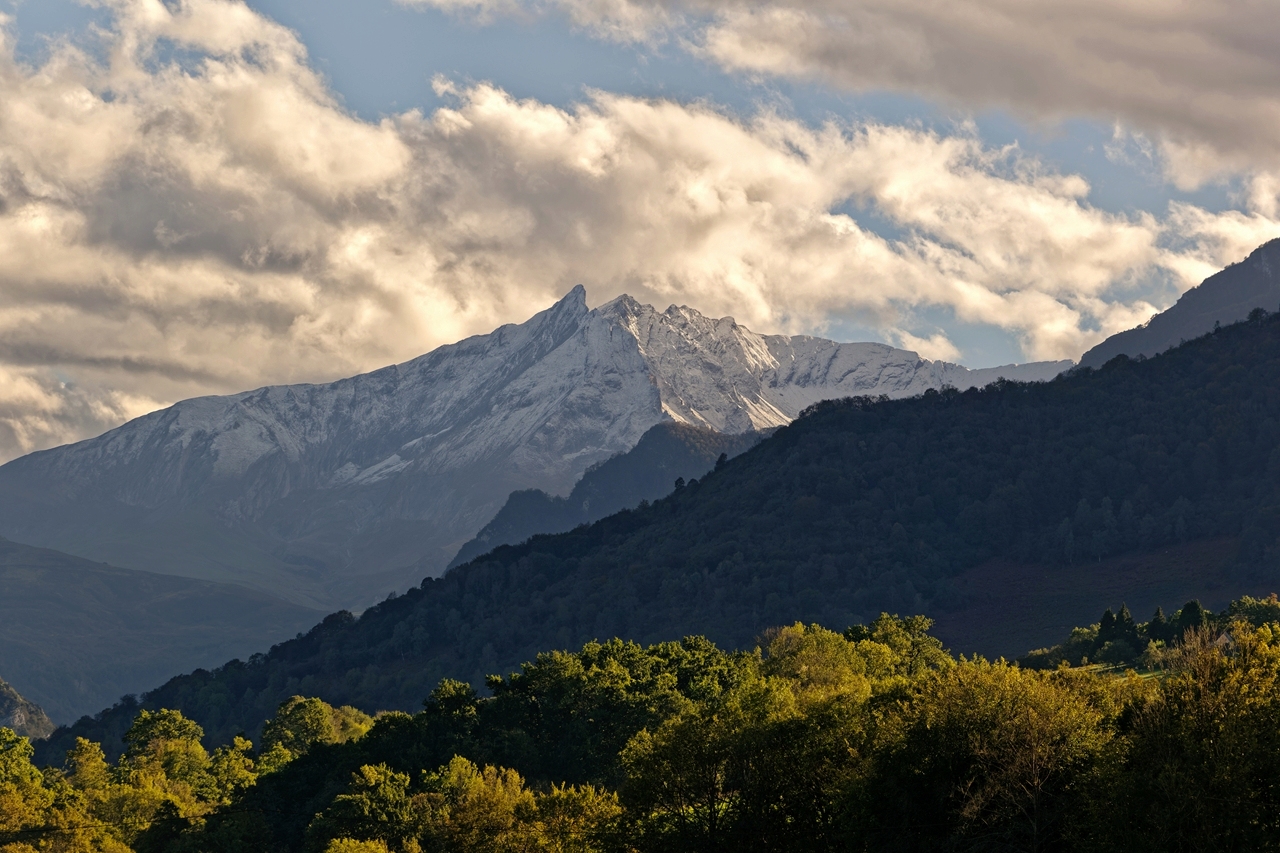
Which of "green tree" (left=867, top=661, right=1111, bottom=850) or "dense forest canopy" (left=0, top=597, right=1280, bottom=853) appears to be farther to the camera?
"green tree" (left=867, top=661, right=1111, bottom=850)

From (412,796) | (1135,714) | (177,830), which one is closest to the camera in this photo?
(1135,714)

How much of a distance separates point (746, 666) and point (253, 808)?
2286 inches

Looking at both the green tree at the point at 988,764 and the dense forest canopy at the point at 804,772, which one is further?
the green tree at the point at 988,764

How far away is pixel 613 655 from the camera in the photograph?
18500cm

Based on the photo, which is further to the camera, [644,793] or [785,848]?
[644,793]

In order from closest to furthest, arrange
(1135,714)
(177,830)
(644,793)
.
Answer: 1. (1135,714)
2. (644,793)
3. (177,830)

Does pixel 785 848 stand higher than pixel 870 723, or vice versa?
pixel 870 723

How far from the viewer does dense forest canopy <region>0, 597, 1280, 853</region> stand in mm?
76062

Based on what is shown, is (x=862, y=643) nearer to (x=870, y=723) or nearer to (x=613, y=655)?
(x=613, y=655)

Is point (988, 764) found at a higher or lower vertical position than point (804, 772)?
higher

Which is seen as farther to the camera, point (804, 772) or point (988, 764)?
point (804, 772)

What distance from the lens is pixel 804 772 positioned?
3856 inches

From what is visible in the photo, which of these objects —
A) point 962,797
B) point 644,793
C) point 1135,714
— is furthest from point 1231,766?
point 644,793

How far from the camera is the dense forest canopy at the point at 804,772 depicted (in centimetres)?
7606
